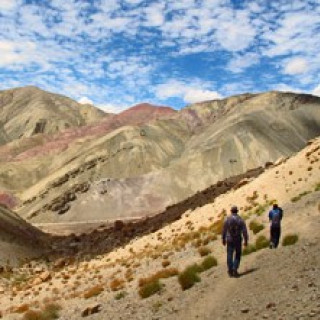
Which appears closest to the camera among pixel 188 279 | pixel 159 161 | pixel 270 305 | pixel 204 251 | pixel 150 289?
pixel 270 305

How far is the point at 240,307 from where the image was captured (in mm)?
13977

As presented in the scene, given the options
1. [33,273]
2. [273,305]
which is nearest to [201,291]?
[273,305]

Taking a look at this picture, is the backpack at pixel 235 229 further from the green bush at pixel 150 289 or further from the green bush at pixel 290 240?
the green bush at pixel 150 289

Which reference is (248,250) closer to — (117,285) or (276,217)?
(276,217)

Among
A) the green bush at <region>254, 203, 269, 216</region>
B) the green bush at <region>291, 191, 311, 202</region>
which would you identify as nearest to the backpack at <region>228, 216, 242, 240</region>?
the green bush at <region>291, 191, 311, 202</region>

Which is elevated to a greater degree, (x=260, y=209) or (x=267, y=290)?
(x=260, y=209)

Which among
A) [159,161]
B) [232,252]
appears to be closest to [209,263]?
[232,252]

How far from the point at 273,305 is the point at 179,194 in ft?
376

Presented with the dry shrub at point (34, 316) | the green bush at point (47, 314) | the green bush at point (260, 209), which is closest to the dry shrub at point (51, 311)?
the green bush at point (47, 314)

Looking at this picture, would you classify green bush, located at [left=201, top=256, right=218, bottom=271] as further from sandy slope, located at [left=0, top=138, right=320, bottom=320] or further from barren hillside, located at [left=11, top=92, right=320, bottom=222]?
barren hillside, located at [left=11, top=92, right=320, bottom=222]

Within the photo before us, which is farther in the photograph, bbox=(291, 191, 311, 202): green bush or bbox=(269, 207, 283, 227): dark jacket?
bbox=(291, 191, 311, 202): green bush

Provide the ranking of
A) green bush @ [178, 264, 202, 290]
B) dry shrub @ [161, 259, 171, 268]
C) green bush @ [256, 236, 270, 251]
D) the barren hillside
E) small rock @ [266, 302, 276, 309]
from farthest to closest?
the barren hillside, dry shrub @ [161, 259, 171, 268], green bush @ [256, 236, 270, 251], green bush @ [178, 264, 202, 290], small rock @ [266, 302, 276, 309]

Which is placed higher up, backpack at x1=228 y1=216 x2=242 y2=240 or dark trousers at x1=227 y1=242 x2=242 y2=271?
backpack at x1=228 y1=216 x2=242 y2=240

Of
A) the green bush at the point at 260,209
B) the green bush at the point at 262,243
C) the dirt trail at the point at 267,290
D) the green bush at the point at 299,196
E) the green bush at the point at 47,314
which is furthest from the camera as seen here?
the green bush at the point at 260,209
